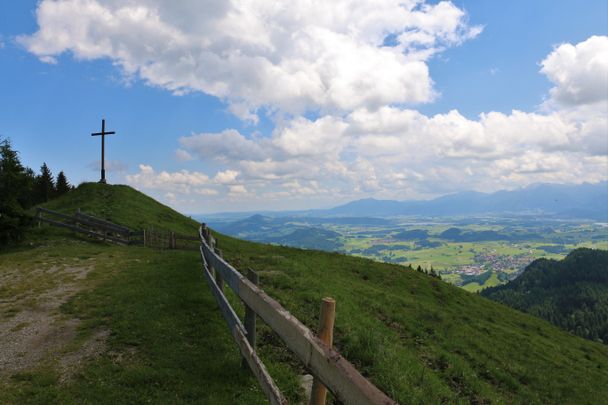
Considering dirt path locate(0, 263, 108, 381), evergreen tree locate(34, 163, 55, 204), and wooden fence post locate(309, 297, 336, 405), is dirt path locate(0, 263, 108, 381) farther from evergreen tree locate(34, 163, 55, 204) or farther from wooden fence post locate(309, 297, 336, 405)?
evergreen tree locate(34, 163, 55, 204)

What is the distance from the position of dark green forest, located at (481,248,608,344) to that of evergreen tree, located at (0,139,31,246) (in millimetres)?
133421

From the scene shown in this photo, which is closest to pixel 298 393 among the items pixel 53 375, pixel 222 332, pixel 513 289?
pixel 222 332

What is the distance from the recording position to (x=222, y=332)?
963 centimetres

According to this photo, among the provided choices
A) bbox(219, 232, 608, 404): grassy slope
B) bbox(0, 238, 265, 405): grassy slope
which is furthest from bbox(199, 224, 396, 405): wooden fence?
bbox(219, 232, 608, 404): grassy slope

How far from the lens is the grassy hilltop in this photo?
23.9 ft

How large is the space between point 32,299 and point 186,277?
218 inches

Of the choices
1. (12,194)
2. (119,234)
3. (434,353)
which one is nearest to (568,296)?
(434,353)

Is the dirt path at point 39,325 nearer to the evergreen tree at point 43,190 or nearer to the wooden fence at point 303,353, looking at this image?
the wooden fence at point 303,353

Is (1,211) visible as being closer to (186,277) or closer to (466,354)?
(186,277)

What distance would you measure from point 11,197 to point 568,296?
197516mm

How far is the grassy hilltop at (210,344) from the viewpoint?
23.9 ft

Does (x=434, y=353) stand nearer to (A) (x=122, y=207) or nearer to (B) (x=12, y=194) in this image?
(B) (x=12, y=194)

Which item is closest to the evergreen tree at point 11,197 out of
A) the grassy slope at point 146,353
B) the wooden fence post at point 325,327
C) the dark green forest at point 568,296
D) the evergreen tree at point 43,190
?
the grassy slope at point 146,353

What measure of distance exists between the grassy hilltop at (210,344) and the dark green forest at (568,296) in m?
119
